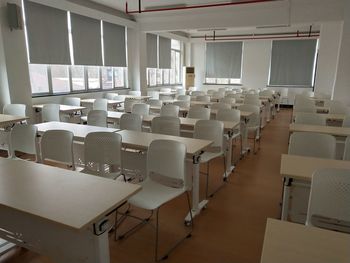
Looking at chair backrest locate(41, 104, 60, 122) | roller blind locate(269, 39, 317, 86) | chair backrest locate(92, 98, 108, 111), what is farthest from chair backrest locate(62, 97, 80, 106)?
roller blind locate(269, 39, 317, 86)

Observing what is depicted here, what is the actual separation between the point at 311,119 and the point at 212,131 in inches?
66.5

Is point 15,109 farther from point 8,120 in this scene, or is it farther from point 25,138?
point 25,138

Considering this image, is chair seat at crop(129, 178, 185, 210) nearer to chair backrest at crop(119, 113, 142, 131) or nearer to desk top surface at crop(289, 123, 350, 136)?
chair backrest at crop(119, 113, 142, 131)

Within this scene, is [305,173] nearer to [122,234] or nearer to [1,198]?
[122,234]

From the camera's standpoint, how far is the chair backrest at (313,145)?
2.71m

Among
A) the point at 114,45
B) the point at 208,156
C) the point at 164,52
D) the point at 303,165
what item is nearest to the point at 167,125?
the point at 208,156

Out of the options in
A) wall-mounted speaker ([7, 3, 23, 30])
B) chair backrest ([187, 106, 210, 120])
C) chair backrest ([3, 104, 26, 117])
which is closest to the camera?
chair backrest ([187, 106, 210, 120])

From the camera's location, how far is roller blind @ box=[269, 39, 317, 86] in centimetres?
1170

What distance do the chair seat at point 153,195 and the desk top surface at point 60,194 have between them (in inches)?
17.9

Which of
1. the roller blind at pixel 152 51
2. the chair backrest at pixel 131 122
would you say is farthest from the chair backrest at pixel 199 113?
the roller blind at pixel 152 51

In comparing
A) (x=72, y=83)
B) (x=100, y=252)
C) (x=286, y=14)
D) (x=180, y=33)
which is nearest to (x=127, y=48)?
(x=72, y=83)

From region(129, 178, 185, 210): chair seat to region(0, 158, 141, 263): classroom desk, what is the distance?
46 centimetres

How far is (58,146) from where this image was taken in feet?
9.48

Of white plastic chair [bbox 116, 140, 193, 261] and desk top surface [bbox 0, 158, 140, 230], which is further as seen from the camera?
white plastic chair [bbox 116, 140, 193, 261]
